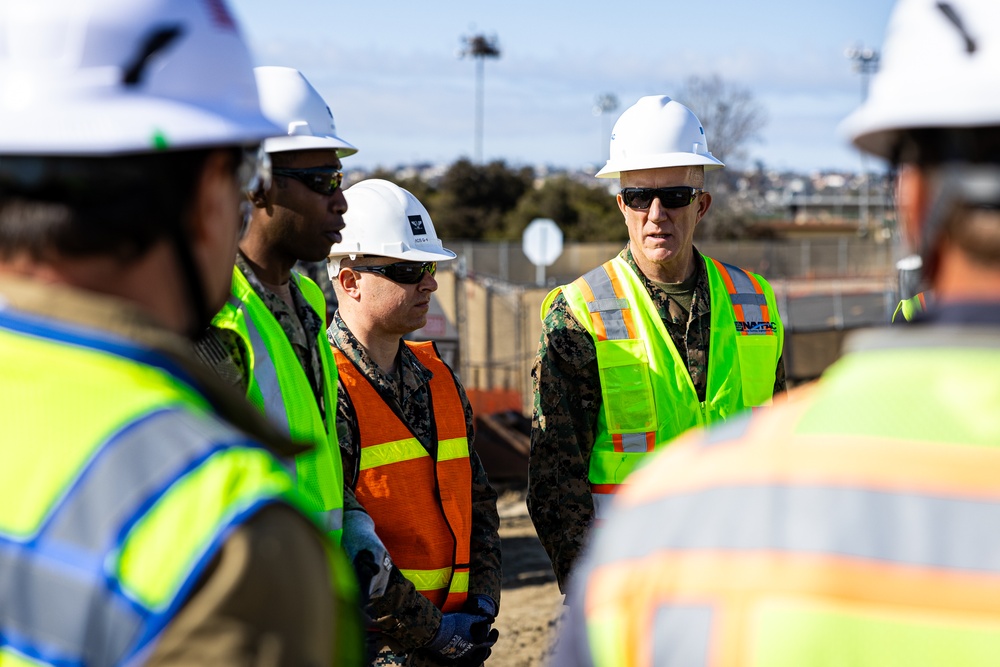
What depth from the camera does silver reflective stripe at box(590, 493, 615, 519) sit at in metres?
4.28

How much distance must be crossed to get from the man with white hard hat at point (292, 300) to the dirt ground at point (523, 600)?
2846 mm

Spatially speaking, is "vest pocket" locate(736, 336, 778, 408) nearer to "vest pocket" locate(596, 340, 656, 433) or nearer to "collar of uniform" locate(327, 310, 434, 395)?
"vest pocket" locate(596, 340, 656, 433)

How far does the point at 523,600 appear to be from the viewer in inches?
337

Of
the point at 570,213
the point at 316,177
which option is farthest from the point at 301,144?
the point at 570,213

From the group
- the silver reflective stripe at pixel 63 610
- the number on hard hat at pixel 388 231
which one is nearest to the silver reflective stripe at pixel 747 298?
the number on hard hat at pixel 388 231

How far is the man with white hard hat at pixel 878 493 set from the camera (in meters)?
1.21

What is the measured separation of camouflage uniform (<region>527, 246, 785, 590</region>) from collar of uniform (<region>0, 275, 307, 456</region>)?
2.89 meters

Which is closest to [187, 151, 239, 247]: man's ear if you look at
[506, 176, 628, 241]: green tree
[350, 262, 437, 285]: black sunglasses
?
[350, 262, 437, 285]: black sunglasses

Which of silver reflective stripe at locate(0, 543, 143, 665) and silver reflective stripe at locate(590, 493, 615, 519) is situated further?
silver reflective stripe at locate(590, 493, 615, 519)

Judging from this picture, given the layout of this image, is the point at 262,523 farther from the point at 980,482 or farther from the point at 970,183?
the point at 970,183

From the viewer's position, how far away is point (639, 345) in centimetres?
435

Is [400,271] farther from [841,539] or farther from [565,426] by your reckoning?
[841,539]

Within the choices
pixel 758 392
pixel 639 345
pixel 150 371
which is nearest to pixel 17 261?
pixel 150 371

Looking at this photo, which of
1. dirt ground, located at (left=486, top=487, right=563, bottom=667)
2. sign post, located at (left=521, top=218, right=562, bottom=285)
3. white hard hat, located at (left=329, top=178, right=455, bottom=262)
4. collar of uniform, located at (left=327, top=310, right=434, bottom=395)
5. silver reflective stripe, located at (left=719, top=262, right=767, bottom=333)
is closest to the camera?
collar of uniform, located at (left=327, top=310, right=434, bottom=395)
